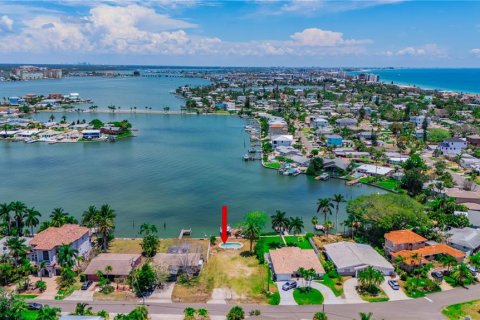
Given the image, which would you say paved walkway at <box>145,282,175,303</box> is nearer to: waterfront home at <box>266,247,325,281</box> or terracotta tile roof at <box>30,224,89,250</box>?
waterfront home at <box>266,247,325,281</box>

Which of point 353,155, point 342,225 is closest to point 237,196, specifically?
point 342,225

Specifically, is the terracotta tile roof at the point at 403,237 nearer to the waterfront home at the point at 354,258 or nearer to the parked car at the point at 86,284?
the waterfront home at the point at 354,258

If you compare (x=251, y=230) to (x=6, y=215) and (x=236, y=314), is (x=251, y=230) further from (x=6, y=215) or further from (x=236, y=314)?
(x=6, y=215)

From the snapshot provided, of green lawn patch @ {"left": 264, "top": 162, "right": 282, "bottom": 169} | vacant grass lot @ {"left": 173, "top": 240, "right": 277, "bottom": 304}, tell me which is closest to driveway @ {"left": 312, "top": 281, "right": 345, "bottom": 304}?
vacant grass lot @ {"left": 173, "top": 240, "right": 277, "bottom": 304}

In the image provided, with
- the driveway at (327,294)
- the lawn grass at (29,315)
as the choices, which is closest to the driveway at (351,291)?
the driveway at (327,294)

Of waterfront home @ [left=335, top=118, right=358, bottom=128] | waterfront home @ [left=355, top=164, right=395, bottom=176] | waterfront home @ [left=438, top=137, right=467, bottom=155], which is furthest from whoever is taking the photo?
waterfront home @ [left=335, top=118, right=358, bottom=128]

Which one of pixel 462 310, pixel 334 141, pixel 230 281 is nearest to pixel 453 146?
pixel 334 141

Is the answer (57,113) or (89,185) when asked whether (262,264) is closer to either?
(89,185)
